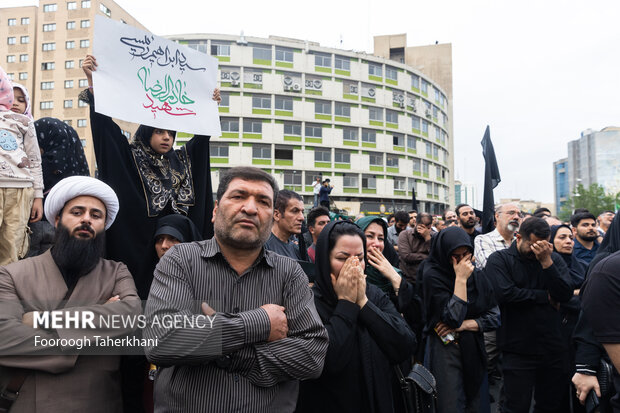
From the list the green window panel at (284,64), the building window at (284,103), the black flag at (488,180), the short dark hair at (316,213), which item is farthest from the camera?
the green window panel at (284,64)

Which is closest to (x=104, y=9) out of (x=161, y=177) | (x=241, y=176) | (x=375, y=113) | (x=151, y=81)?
(x=375, y=113)

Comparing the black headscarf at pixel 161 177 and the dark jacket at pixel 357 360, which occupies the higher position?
the black headscarf at pixel 161 177

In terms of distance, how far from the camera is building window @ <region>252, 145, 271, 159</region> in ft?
133

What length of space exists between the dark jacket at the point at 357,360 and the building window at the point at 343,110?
138 feet

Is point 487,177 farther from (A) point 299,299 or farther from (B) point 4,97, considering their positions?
(B) point 4,97

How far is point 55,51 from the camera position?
44.8 m

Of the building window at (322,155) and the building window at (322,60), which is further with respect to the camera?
the building window at (322,60)

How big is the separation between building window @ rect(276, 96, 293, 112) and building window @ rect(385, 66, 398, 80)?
38.1ft

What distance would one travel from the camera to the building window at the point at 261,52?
134 feet

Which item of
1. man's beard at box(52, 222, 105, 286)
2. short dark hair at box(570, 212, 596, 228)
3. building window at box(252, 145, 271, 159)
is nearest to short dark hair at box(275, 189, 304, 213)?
man's beard at box(52, 222, 105, 286)

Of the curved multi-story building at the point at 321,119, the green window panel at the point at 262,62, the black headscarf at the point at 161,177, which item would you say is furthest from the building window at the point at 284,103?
the black headscarf at the point at 161,177

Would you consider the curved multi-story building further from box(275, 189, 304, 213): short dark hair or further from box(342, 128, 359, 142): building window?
box(275, 189, 304, 213): short dark hair

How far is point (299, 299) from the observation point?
204 cm

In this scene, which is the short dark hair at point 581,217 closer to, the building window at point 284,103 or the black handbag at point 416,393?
the black handbag at point 416,393
